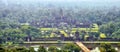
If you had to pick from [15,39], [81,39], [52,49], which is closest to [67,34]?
[81,39]

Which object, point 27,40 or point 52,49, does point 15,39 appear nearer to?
point 27,40

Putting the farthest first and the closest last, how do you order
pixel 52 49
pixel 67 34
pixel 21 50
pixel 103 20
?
pixel 103 20 < pixel 67 34 < pixel 52 49 < pixel 21 50

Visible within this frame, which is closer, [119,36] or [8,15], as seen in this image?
[119,36]

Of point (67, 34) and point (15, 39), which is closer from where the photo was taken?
point (15, 39)

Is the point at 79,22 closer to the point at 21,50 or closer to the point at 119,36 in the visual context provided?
the point at 119,36

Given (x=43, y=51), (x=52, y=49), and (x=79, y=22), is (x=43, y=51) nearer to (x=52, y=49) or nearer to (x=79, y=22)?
(x=52, y=49)

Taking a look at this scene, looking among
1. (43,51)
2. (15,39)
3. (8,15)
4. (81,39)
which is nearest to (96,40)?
(81,39)

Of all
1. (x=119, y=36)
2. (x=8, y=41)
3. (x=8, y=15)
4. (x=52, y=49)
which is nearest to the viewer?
(x=52, y=49)

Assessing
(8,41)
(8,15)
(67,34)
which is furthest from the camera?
(8,15)

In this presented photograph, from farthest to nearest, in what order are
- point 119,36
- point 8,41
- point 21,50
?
point 119,36
point 8,41
point 21,50
